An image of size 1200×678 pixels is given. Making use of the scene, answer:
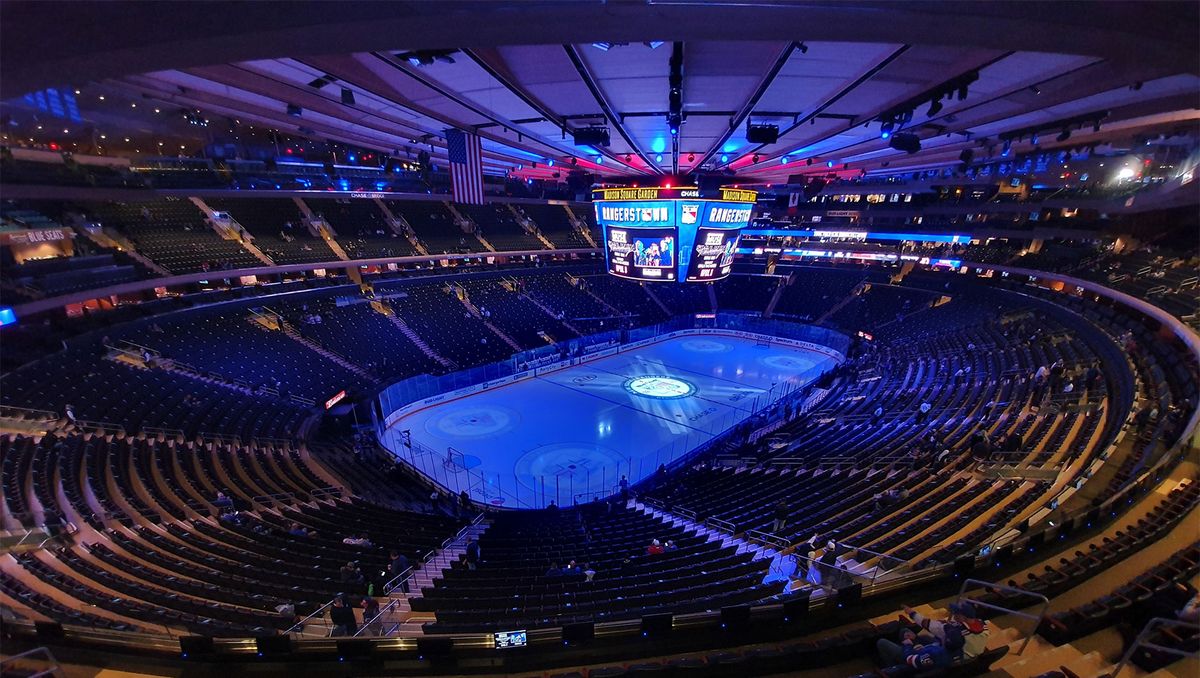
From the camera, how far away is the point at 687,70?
7.14m

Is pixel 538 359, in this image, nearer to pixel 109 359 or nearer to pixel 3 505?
pixel 109 359

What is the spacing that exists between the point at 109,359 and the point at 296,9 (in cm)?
2090

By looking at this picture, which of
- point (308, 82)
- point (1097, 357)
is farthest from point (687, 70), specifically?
point (1097, 357)

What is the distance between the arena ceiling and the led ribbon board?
55.3 inches

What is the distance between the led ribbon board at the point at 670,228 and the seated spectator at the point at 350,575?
13.7 meters

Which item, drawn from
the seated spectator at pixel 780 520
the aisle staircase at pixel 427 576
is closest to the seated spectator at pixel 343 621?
the aisle staircase at pixel 427 576

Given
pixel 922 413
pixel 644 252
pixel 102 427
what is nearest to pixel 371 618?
pixel 102 427

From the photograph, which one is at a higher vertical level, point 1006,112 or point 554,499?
point 1006,112

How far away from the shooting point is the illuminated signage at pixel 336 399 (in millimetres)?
19944

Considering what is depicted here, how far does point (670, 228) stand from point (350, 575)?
1402 cm

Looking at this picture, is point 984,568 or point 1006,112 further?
point 1006,112

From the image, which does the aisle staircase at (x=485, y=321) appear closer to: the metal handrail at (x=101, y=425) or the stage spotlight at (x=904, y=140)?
the metal handrail at (x=101, y=425)

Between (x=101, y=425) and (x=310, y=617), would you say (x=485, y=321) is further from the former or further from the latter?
(x=310, y=617)

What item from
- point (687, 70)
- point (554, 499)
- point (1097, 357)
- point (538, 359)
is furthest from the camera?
point (538, 359)
